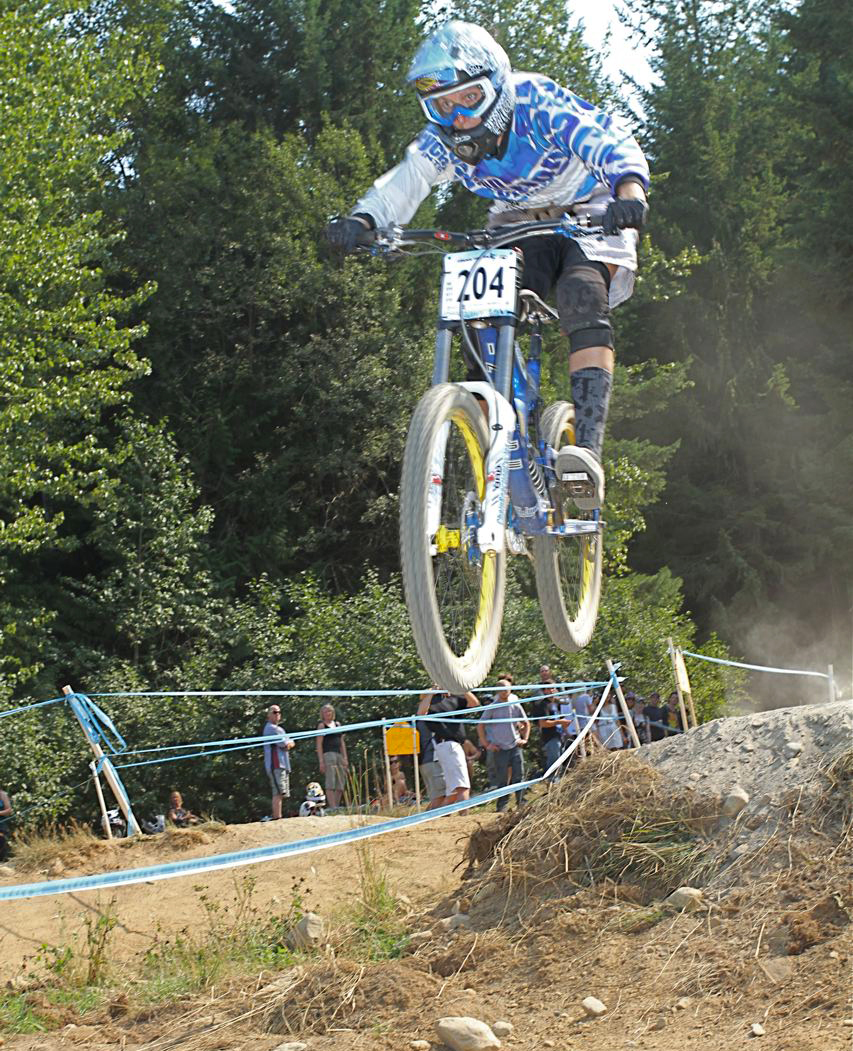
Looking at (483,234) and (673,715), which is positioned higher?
(483,234)

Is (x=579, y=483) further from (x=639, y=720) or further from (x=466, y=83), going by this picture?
(x=639, y=720)

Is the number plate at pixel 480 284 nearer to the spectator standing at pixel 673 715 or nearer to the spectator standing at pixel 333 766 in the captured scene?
the spectator standing at pixel 333 766

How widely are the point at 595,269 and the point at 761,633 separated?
83.0 ft

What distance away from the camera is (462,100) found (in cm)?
537

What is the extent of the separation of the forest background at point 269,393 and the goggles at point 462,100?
43.7 feet

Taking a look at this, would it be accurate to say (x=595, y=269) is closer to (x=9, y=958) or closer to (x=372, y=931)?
(x=372, y=931)

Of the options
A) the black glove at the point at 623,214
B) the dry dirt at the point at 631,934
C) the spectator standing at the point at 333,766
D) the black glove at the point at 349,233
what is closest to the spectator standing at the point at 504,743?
the spectator standing at the point at 333,766

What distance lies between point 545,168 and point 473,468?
53.8 inches

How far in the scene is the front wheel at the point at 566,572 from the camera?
6.42 metres

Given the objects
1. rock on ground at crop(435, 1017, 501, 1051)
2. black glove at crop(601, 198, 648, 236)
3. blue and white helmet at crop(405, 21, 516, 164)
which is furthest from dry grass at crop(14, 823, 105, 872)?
black glove at crop(601, 198, 648, 236)

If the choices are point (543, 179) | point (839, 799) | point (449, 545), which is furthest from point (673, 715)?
point (449, 545)

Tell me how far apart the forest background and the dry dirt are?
1056cm

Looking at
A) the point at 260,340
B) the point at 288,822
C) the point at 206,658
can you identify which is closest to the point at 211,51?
the point at 260,340

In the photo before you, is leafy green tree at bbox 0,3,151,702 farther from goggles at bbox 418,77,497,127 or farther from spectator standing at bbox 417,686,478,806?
goggles at bbox 418,77,497,127
